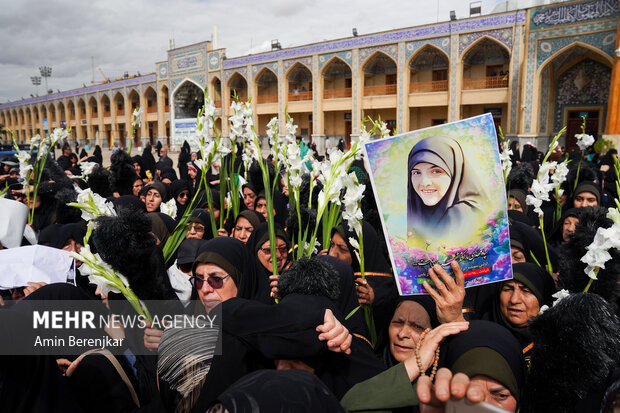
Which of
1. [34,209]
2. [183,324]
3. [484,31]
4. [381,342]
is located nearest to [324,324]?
[183,324]

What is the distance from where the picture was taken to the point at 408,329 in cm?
174

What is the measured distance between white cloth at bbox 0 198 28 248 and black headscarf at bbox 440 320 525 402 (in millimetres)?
2389

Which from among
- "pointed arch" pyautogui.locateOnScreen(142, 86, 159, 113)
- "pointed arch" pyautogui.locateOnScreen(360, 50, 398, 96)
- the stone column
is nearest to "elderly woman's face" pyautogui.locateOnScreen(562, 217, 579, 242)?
the stone column

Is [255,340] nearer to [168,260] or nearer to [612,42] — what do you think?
[168,260]

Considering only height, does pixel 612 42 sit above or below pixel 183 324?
above

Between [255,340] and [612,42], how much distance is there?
16775 millimetres

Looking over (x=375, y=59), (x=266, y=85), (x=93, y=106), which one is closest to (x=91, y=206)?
(x=375, y=59)

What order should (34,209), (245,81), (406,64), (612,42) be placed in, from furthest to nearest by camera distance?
(245,81), (406,64), (612,42), (34,209)

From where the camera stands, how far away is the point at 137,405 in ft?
4.77

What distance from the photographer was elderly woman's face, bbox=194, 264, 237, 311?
6.12ft

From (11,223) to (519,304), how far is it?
2787 millimetres

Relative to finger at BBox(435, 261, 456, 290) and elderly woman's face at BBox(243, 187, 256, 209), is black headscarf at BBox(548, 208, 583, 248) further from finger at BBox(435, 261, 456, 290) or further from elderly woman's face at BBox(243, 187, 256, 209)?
elderly woman's face at BBox(243, 187, 256, 209)

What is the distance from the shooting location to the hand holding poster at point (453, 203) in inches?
58.4

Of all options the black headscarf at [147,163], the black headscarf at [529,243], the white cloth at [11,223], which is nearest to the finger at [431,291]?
the black headscarf at [529,243]
